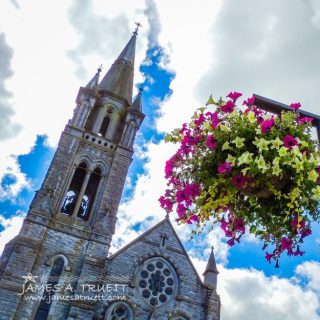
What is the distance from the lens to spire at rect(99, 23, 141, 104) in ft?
80.9

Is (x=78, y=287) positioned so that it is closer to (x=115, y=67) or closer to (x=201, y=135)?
(x=201, y=135)

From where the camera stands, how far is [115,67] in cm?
2711

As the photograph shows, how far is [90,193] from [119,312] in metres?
7.70

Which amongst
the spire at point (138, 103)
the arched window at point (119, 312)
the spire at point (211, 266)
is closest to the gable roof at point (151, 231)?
the spire at point (211, 266)

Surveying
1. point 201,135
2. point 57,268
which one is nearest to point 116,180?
point 57,268

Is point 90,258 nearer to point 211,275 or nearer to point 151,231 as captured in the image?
point 151,231

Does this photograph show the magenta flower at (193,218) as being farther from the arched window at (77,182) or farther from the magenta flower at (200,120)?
the arched window at (77,182)

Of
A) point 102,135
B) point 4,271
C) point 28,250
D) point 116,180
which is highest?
point 102,135

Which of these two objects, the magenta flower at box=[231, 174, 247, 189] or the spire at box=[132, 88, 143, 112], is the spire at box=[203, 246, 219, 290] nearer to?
the spire at box=[132, 88, 143, 112]

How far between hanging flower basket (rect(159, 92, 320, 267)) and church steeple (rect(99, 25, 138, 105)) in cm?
2123

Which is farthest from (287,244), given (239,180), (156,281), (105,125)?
(105,125)

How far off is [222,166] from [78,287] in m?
13.6

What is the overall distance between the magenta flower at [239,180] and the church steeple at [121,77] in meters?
21.8

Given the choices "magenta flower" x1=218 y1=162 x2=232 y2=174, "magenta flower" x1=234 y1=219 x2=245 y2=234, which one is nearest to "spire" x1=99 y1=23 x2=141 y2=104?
"magenta flower" x1=234 y1=219 x2=245 y2=234
